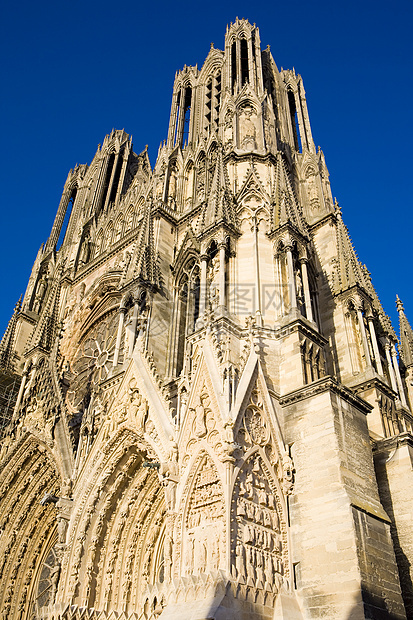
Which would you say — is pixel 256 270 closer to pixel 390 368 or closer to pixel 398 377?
pixel 390 368

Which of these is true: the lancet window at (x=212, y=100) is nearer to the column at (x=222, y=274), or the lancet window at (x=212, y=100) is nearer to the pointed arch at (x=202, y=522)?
the column at (x=222, y=274)

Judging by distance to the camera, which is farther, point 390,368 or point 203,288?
point 390,368

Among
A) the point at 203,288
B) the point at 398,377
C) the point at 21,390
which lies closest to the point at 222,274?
the point at 203,288

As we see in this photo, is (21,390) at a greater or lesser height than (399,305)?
lesser

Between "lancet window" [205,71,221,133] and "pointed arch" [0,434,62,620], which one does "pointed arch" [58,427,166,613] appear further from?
"lancet window" [205,71,221,133]

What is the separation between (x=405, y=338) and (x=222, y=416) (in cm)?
1313

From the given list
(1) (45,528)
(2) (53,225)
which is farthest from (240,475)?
(2) (53,225)

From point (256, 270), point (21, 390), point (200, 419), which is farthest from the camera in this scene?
point (21, 390)

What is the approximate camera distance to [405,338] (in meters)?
21.1

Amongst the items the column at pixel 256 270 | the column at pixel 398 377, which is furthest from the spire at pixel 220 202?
the column at pixel 398 377

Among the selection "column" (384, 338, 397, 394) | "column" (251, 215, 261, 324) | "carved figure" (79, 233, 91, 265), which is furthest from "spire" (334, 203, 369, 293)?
"carved figure" (79, 233, 91, 265)

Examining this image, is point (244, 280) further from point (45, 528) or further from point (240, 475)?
point (45, 528)

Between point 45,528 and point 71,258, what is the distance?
1226 centimetres

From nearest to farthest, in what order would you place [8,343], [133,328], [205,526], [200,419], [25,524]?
[205,526] < [200,419] < [133,328] < [25,524] < [8,343]
